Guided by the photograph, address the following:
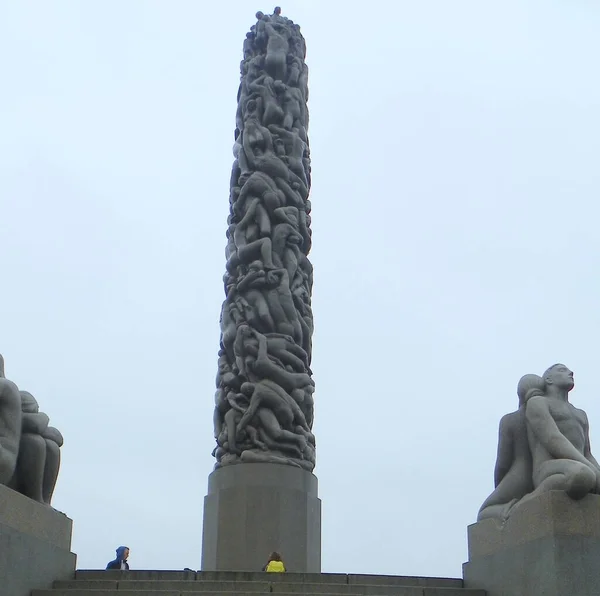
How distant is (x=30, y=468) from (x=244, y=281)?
23.2 feet

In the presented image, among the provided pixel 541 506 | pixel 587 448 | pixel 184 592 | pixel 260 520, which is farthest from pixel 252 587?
pixel 260 520

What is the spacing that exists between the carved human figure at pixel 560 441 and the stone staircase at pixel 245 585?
1698 mm

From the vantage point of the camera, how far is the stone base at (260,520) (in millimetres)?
16156

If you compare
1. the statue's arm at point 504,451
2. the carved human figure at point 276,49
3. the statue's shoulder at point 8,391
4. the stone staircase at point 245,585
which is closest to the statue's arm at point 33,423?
the statue's shoulder at point 8,391

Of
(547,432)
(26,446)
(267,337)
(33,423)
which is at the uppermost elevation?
(267,337)

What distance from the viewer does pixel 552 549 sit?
995cm

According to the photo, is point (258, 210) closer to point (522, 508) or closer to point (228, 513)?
point (228, 513)

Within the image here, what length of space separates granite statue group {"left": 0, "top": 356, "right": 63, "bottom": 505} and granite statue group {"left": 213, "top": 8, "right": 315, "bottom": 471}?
5.31 metres

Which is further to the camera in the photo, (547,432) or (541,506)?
(547,432)

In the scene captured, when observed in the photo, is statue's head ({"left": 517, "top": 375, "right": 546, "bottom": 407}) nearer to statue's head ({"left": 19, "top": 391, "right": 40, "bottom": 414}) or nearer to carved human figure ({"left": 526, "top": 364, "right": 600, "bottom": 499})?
carved human figure ({"left": 526, "top": 364, "right": 600, "bottom": 499})

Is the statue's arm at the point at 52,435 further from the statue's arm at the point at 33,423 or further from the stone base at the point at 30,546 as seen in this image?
the stone base at the point at 30,546

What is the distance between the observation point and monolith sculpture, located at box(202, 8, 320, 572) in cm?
1638

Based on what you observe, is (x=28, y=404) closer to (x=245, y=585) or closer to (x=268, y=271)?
(x=245, y=585)

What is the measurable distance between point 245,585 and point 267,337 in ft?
23.3
